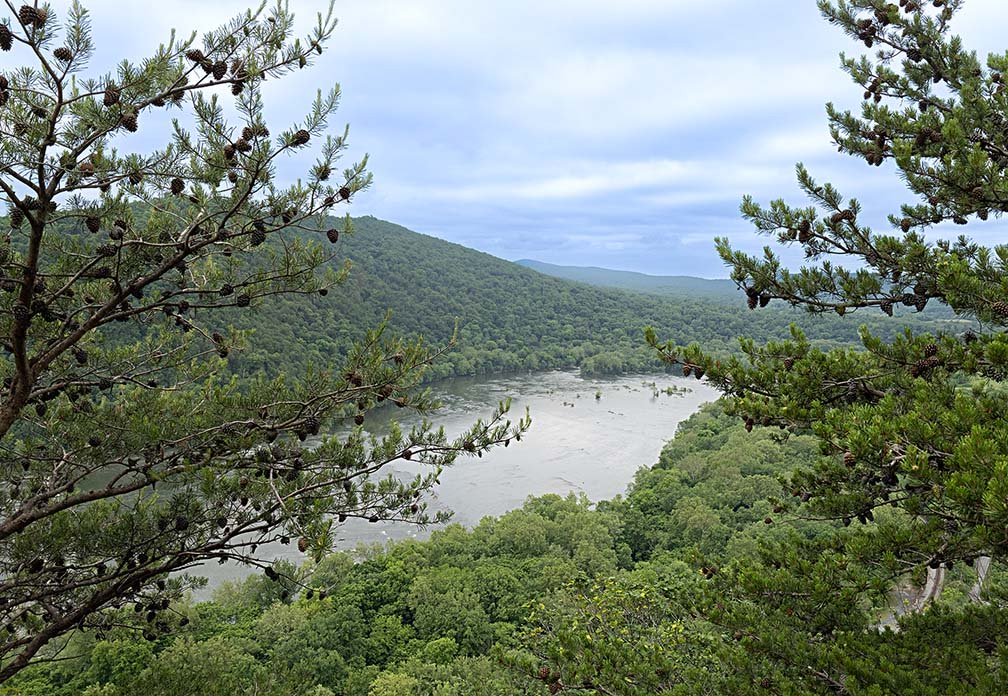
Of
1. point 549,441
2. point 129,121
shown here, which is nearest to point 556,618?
point 129,121

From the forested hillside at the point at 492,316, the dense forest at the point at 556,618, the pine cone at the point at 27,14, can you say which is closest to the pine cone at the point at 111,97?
the pine cone at the point at 27,14

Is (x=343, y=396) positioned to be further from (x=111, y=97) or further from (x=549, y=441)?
(x=549, y=441)

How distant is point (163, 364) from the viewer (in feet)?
14.0

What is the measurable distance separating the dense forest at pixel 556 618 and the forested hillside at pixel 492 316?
19.1m

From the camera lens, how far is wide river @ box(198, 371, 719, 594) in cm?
2147

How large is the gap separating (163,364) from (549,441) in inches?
1062

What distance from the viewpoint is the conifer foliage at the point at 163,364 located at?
8.78 ft

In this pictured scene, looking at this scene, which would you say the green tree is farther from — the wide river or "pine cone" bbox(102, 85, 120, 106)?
the wide river

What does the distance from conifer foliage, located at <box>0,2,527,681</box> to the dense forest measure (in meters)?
0.53

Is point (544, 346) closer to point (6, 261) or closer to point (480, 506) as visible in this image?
point (480, 506)

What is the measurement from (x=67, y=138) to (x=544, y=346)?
58728mm

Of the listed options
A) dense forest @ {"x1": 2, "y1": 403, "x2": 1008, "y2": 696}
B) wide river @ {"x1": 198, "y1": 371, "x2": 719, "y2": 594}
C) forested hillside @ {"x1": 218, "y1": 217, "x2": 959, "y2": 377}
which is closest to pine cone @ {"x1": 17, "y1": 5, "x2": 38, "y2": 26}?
dense forest @ {"x1": 2, "y1": 403, "x2": 1008, "y2": 696}

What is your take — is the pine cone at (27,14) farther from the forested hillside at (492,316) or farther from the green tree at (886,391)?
the forested hillside at (492,316)

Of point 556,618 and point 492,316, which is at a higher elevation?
point 492,316
